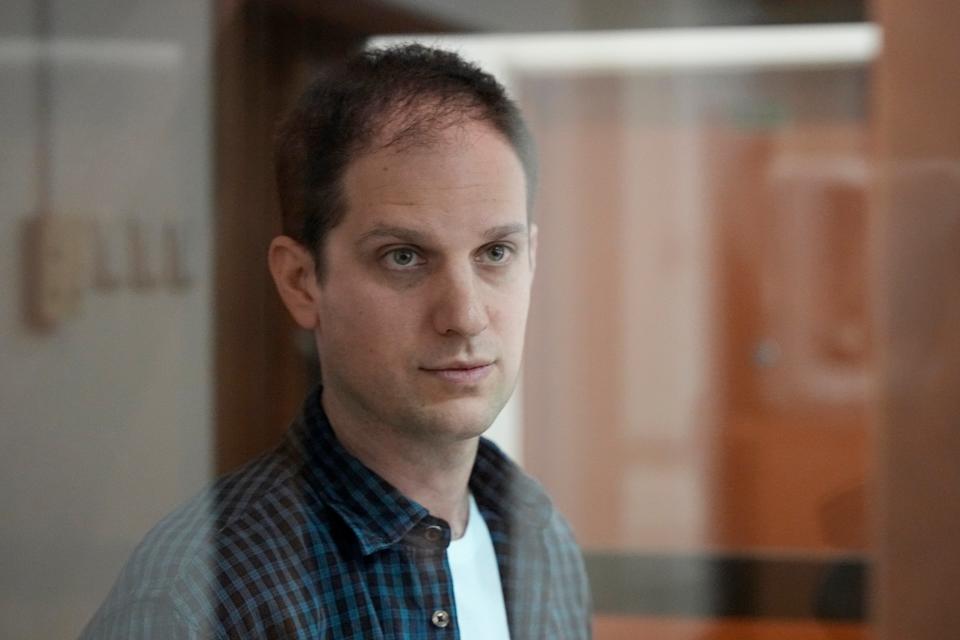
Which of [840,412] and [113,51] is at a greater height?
[113,51]

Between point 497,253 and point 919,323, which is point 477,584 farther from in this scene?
point 919,323

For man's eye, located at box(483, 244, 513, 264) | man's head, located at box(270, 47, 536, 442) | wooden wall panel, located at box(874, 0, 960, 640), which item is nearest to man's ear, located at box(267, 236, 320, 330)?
man's head, located at box(270, 47, 536, 442)

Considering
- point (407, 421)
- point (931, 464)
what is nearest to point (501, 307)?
point (407, 421)

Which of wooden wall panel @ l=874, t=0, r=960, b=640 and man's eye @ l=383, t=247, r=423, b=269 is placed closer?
man's eye @ l=383, t=247, r=423, b=269

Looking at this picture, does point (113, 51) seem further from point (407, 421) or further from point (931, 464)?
point (931, 464)

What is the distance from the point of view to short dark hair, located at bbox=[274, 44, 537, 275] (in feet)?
2.08

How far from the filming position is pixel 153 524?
64 cm

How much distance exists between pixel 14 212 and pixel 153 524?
0.20 m

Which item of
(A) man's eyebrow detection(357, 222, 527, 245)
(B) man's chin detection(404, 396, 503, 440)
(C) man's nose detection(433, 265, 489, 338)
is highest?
(A) man's eyebrow detection(357, 222, 527, 245)

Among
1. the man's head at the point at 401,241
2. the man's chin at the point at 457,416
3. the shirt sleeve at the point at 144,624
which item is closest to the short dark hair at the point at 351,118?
the man's head at the point at 401,241

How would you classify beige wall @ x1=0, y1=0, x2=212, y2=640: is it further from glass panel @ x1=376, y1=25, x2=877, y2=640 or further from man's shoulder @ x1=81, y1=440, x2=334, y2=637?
glass panel @ x1=376, y1=25, x2=877, y2=640

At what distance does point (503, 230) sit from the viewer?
0.66 meters

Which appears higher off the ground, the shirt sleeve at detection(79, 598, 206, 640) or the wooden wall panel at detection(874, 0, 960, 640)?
the wooden wall panel at detection(874, 0, 960, 640)

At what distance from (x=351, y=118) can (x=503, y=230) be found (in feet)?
0.36
